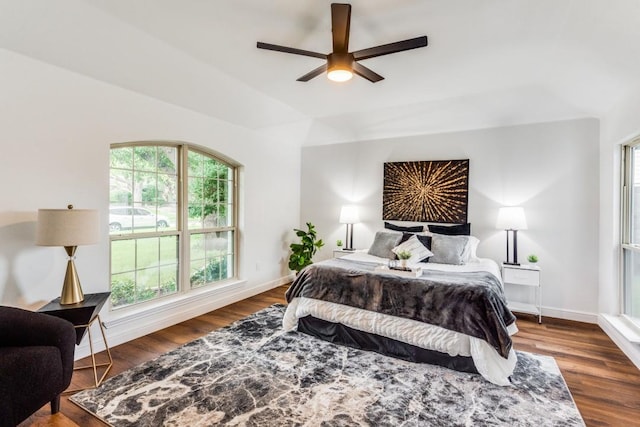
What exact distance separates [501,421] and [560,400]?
1.93 ft

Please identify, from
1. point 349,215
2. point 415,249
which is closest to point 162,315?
point 349,215

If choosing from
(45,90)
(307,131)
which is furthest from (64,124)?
(307,131)

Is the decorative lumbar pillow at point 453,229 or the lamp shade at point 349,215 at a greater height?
the lamp shade at point 349,215

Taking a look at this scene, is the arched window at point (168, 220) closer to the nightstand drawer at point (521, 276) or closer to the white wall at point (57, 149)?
the white wall at point (57, 149)

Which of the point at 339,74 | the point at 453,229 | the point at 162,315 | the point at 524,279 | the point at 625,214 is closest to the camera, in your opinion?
the point at 339,74

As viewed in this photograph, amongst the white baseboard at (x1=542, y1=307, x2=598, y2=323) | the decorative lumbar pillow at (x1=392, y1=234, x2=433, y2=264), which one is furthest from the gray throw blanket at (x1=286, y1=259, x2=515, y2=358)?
the white baseboard at (x1=542, y1=307, x2=598, y2=323)

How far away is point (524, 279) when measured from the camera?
3830 millimetres

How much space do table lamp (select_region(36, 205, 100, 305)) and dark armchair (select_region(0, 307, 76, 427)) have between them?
→ 48 centimetres

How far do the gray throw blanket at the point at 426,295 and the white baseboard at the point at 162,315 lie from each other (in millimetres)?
1326

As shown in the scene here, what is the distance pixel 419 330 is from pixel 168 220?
10.1 feet

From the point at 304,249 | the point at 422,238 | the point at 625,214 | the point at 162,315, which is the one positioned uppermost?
the point at 625,214

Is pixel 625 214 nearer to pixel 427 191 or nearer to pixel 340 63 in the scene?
pixel 427 191

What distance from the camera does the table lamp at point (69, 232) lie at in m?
2.31

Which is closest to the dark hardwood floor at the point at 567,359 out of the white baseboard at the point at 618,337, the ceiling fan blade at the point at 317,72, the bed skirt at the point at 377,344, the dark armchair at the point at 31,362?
the white baseboard at the point at 618,337
